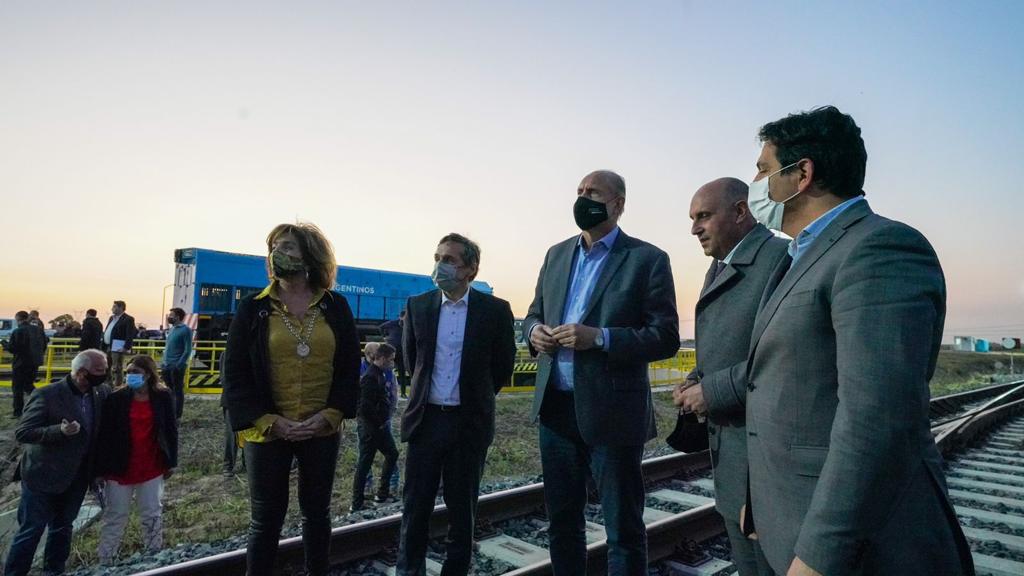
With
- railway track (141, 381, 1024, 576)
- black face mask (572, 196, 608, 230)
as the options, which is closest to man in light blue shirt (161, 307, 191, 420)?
railway track (141, 381, 1024, 576)

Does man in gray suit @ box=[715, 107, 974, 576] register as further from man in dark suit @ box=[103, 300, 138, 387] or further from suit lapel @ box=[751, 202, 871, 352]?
man in dark suit @ box=[103, 300, 138, 387]

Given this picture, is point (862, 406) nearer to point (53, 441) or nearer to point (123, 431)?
point (123, 431)

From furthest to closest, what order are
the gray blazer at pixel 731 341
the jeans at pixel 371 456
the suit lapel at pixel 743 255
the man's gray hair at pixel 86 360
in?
the jeans at pixel 371 456
the man's gray hair at pixel 86 360
the suit lapel at pixel 743 255
the gray blazer at pixel 731 341

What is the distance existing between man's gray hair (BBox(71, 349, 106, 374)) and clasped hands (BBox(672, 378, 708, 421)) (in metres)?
5.24

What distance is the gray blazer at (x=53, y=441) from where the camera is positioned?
191 inches

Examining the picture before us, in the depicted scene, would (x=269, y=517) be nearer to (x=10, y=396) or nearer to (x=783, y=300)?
(x=783, y=300)

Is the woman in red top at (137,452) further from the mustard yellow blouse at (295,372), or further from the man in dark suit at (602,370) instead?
the man in dark suit at (602,370)

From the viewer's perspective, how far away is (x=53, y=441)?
4875 mm

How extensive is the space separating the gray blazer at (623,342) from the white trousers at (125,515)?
4098 mm

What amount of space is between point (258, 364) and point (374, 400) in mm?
3389

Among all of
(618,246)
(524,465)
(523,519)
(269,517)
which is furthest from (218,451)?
(618,246)

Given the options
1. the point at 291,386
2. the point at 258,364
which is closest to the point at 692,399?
the point at 291,386

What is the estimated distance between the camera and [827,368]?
1.46 m

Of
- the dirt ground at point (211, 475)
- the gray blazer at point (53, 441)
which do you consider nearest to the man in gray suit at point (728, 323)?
the dirt ground at point (211, 475)
